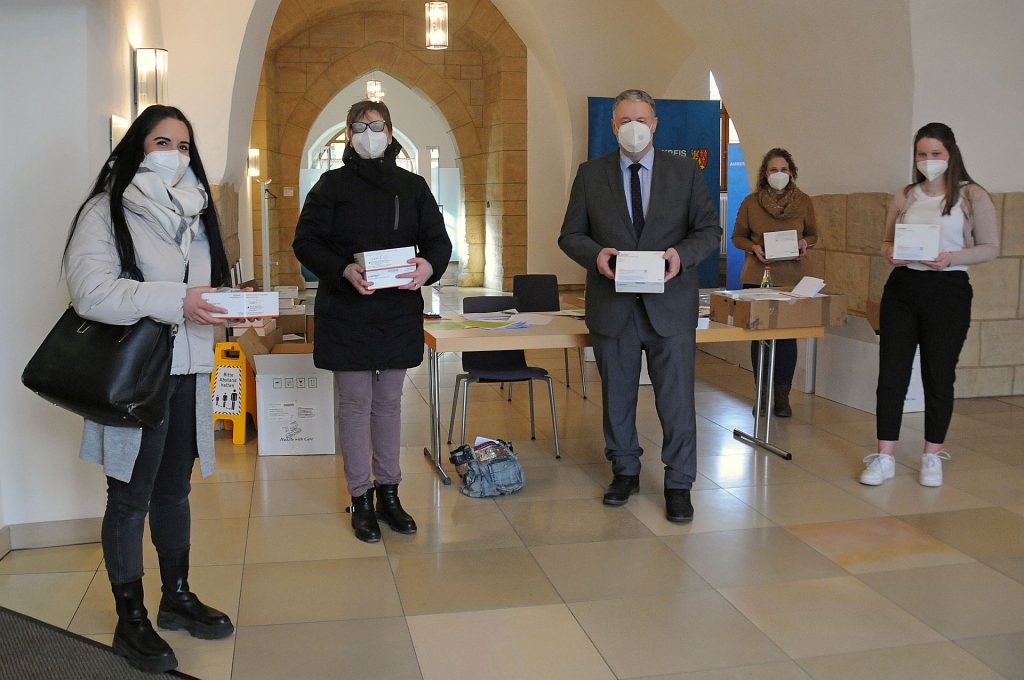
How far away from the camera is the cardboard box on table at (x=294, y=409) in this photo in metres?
5.22

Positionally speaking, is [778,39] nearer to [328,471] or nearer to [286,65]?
[328,471]

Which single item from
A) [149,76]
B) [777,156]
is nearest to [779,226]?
[777,156]

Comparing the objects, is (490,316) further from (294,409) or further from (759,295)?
(759,295)

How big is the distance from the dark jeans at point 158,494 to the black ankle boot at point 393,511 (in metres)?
1.09

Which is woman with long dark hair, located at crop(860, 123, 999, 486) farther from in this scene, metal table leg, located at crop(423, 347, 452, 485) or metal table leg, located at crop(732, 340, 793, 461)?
metal table leg, located at crop(423, 347, 452, 485)

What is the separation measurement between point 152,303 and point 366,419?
1.39 metres

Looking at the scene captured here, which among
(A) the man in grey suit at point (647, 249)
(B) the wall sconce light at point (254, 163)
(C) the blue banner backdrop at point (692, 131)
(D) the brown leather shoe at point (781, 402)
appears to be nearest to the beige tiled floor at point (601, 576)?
(A) the man in grey suit at point (647, 249)

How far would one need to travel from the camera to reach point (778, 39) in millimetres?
6812

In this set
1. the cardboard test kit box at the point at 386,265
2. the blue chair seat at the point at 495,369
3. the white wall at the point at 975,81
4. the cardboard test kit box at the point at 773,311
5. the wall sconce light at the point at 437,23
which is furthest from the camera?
the wall sconce light at the point at 437,23

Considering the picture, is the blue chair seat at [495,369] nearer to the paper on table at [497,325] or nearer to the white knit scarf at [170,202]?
the paper on table at [497,325]

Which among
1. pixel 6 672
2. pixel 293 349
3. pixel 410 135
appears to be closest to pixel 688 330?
pixel 293 349

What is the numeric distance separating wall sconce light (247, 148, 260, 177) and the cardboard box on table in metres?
9.79

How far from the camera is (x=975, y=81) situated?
6.05 metres

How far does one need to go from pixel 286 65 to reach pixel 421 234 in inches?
522
